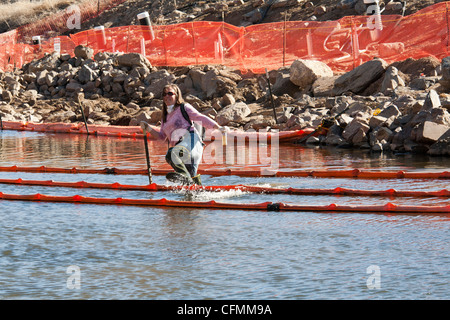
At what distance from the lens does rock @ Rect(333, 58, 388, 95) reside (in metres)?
22.6

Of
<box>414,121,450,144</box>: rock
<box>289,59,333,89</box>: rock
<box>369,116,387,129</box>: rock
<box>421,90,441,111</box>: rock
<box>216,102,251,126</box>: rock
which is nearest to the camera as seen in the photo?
<box>414,121,450,144</box>: rock

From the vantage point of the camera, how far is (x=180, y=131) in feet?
34.2

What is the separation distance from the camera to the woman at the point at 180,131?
10.3m

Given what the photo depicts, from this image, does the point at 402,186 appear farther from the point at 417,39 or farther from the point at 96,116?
the point at 96,116

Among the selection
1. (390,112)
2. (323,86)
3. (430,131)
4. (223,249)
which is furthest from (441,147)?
(223,249)

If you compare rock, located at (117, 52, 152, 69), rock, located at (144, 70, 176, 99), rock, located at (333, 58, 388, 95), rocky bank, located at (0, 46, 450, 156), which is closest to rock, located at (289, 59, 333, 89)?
rocky bank, located at (0, 46, 450, 156)

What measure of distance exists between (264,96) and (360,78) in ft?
11.8

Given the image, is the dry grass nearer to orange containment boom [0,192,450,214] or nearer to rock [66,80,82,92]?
rock [66,80,82,92]

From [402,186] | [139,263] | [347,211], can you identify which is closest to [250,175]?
[402,186]

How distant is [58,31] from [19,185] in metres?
42.2

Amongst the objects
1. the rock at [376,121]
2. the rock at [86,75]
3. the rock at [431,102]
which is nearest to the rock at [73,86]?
the rock at [86,75]

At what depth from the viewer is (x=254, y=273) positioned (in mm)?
A: 6566

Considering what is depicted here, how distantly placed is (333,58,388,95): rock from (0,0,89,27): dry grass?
3835 cm
